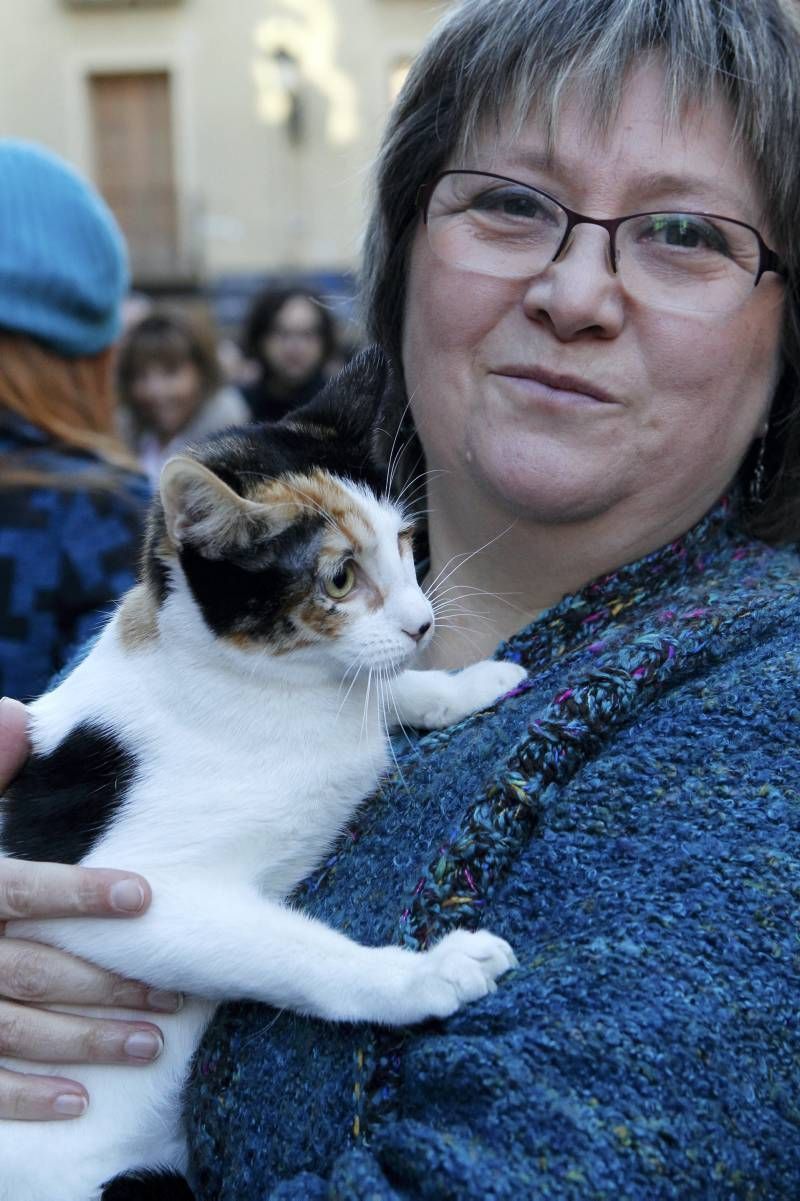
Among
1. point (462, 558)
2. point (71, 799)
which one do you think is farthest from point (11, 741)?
point (462, 558)

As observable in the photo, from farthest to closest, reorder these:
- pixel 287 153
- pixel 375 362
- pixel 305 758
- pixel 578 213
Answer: pixel 287 153
pixel 375 362
pixel 578 213
pixel 305 758

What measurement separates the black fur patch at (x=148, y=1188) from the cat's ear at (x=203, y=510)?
705mm

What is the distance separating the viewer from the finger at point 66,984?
1270 mm

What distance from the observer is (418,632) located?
1.42 meters

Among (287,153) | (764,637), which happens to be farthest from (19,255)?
(287,153)

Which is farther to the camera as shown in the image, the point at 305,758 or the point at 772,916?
the point at 305,758

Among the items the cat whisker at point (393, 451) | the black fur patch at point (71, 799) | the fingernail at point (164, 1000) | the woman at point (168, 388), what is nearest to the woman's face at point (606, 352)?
the cat whisker at point (393, 451)

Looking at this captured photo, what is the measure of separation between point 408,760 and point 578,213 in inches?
29.1

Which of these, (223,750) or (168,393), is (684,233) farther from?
(168,393)

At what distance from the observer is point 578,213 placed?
146 cm

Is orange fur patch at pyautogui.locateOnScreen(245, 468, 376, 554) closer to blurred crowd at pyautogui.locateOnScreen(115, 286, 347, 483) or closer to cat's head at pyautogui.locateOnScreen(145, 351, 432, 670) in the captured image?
cat's head at pyautogui.locateOnScreen(145, 351, 432, 670)

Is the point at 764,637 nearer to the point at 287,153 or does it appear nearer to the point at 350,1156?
the point at 350,1156

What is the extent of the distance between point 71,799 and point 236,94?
13.9 m

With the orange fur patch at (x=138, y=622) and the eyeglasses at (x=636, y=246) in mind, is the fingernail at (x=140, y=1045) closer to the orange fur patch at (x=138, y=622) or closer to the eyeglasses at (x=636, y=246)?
the orange fur patch at (x=138, y=622)
